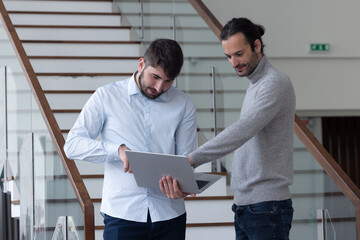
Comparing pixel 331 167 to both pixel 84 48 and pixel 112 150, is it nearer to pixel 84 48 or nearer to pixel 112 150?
pixel 112 150

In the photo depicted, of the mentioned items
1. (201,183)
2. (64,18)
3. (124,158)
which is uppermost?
(64,18)

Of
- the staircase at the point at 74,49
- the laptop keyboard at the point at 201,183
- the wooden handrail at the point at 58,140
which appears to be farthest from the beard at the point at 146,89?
the staircase at the point at 74,49

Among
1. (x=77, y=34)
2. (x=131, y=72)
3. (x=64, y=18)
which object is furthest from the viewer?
(x=64, y=18)

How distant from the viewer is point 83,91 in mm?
6199

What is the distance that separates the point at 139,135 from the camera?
264cm

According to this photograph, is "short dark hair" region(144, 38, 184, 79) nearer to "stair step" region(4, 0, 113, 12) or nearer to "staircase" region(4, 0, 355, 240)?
"staircase" region(4, 0, 355, 240)

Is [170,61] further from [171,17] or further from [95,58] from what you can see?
[95,58]

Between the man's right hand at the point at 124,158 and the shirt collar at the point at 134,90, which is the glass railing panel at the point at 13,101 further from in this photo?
the man's right hand at the point at 124,158

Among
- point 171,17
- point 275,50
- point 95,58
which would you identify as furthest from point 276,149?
point 275,50

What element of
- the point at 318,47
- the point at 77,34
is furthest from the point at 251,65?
the point at 318,47

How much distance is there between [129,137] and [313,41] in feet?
21.7

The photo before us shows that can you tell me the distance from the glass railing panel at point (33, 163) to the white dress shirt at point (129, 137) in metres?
0.75

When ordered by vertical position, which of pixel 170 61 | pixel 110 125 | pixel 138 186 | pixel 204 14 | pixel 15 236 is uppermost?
pixel 204 14

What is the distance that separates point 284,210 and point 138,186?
0.59 metres
